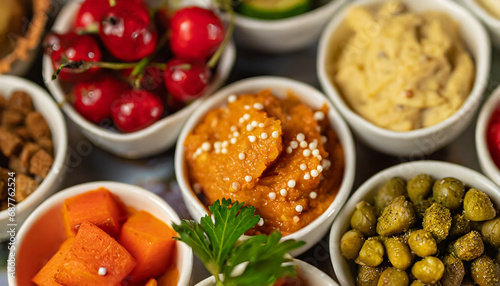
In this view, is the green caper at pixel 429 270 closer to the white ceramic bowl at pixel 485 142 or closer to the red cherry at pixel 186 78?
the white ceramic bowl at pixel 485 142

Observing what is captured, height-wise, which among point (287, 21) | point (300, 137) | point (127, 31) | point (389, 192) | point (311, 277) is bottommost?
point (311, 277)

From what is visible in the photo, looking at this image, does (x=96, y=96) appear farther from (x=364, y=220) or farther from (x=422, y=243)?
(x=422, y=243)

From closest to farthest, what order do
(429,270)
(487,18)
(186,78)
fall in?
(429,270) < (186,78) < (487,18)

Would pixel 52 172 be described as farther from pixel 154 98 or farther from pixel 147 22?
pixel 147 22

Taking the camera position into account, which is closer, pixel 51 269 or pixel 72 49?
pixel 51 269

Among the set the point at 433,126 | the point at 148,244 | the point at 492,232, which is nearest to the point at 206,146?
the point at 148,244

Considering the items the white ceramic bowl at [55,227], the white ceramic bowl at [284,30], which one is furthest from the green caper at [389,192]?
the white ceramic bowl at [284,30]
